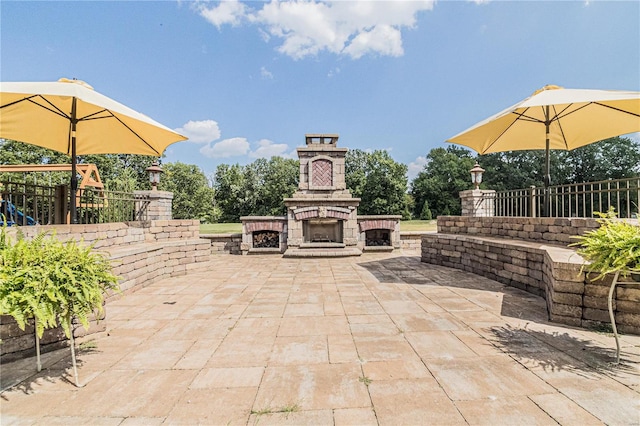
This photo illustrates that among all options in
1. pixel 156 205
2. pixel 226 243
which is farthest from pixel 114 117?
pixel 226 243

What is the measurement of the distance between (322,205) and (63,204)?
671cm

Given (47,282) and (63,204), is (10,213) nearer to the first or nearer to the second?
(63,204)

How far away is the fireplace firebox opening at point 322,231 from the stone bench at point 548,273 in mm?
3315

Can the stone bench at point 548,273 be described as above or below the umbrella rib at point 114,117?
below

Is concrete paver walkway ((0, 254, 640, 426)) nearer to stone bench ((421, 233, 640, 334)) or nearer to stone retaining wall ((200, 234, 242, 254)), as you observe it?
stone bench ((421, 233, 640, 334))

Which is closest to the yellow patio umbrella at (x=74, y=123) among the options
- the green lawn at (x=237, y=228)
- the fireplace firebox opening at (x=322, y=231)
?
the fireplace firebox opening at (x=322, y=231)

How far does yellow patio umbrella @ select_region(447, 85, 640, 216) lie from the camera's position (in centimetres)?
425

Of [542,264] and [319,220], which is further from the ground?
[319,220]

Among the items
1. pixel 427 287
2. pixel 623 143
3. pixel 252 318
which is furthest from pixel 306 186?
pixel 623 143

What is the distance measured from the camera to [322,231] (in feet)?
33.9

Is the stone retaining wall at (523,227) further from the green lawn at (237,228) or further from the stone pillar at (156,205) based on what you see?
the stone pillar at (156,205)

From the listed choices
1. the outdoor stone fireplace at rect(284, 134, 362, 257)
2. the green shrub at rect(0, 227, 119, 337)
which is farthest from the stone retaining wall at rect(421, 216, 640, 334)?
the green shrub at rect(0, 227, 119, 337)

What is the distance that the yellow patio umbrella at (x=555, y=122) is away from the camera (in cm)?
425

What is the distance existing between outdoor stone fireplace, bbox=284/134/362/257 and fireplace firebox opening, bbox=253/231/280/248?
761mm
